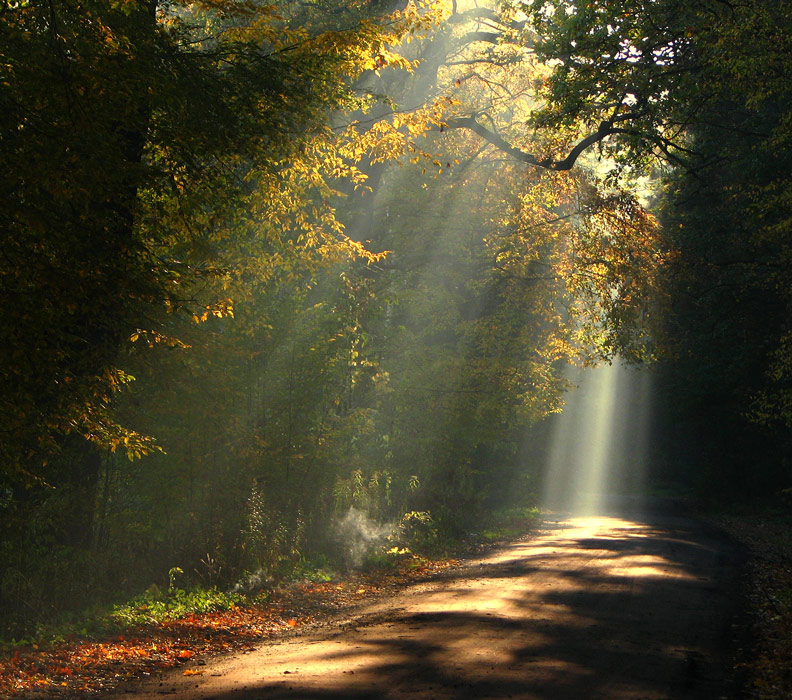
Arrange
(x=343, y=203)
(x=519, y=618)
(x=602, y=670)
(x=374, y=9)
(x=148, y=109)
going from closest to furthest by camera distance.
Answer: (x=602, y=670)
(x=148, y=109)
(x=519, y=618)
(x=374, y=9)
(x=343, y=203)

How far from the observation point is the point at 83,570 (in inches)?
418

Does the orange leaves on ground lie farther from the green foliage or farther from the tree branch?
the tree branch

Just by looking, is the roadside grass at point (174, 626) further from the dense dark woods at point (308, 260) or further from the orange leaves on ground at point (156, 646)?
the dense dark woods at point (308, 260)

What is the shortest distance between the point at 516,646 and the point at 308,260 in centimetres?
754

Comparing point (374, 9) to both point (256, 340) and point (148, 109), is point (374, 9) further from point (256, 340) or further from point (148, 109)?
point (148, 109)

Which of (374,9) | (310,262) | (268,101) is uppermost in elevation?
(374,9)

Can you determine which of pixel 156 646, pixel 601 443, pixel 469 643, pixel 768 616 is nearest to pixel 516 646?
pixel 469 643

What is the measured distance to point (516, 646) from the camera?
8.09 m

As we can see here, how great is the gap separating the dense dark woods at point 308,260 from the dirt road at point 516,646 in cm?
315

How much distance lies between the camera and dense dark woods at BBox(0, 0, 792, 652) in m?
7.88

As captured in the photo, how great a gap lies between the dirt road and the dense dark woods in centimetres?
315

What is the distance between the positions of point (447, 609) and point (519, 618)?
1157 millimetres

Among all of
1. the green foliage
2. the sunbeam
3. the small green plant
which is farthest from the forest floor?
the sunbeam

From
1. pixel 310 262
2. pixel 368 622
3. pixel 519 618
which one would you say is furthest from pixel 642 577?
pixel 310 262
